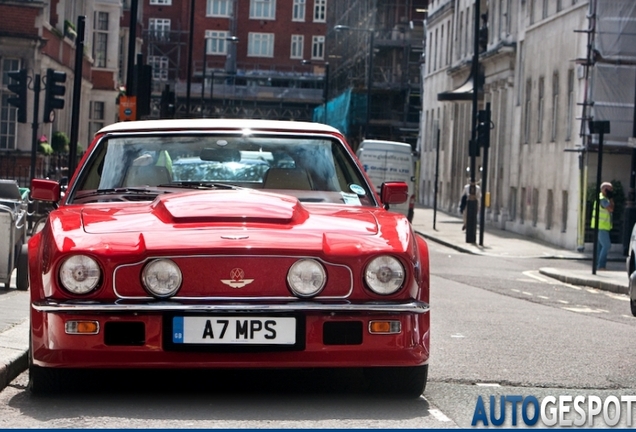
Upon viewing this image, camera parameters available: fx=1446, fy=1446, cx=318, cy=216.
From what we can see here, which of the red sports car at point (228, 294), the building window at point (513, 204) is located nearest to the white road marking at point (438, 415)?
the red sports car at point (228, 294)

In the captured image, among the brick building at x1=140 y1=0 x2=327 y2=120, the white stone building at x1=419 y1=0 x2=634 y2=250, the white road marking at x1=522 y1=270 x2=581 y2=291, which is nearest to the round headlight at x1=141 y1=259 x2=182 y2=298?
the white road marking at x1=522 y1=270 x2=581 y2=291

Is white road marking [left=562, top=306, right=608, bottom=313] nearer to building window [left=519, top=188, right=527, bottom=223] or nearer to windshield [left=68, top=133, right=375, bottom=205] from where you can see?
windshield [left=68, top=133, right=375, bottom=205]

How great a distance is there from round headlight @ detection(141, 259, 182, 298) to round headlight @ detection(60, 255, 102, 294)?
0.81ft

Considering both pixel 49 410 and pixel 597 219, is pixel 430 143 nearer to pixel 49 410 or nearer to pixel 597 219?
pixel 597 219

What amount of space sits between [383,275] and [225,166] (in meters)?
1.95

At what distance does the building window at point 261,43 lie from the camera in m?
126

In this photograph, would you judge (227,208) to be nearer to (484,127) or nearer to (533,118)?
(484,127)

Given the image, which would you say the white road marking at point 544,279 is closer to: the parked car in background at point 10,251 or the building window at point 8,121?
the parked car in background at point 10,251

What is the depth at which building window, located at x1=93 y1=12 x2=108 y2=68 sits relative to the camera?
203 feet

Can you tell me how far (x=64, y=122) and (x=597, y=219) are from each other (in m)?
26.0

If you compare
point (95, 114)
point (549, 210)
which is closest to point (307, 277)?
point (549, 210)

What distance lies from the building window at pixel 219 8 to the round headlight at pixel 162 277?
390 ft

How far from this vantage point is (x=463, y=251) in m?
34.4
